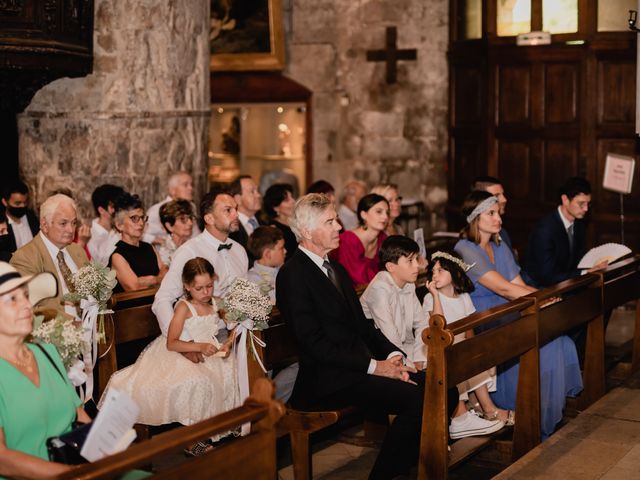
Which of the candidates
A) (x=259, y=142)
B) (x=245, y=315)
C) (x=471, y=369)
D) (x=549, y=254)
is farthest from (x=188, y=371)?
(x=259, y=142)

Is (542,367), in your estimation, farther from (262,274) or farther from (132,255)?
(132,255)

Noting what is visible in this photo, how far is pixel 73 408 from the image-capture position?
4.24 meters

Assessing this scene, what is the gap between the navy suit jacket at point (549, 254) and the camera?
8234 mm

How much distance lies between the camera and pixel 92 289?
6039mm

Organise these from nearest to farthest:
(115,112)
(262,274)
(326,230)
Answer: (326,230) < (262,274) < (115,112)

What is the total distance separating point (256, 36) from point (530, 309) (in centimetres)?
815

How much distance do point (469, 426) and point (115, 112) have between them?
4959 mm

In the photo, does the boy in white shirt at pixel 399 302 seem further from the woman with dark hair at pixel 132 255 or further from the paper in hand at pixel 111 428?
the paper in hand at pixel 111 428

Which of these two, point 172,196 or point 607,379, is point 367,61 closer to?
point 172,196

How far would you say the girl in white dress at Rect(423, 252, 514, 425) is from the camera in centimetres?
653

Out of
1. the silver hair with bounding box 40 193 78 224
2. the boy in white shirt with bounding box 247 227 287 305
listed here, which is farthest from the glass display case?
the silver hair with bounding box 40 193 78 224

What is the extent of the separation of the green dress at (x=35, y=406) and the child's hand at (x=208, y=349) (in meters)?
1.92

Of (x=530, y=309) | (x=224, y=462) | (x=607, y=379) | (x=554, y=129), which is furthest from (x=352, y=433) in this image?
(x=554, y=129)

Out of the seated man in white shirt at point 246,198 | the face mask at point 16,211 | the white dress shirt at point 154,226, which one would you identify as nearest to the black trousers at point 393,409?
the seated man in white shirt at point 246,198
